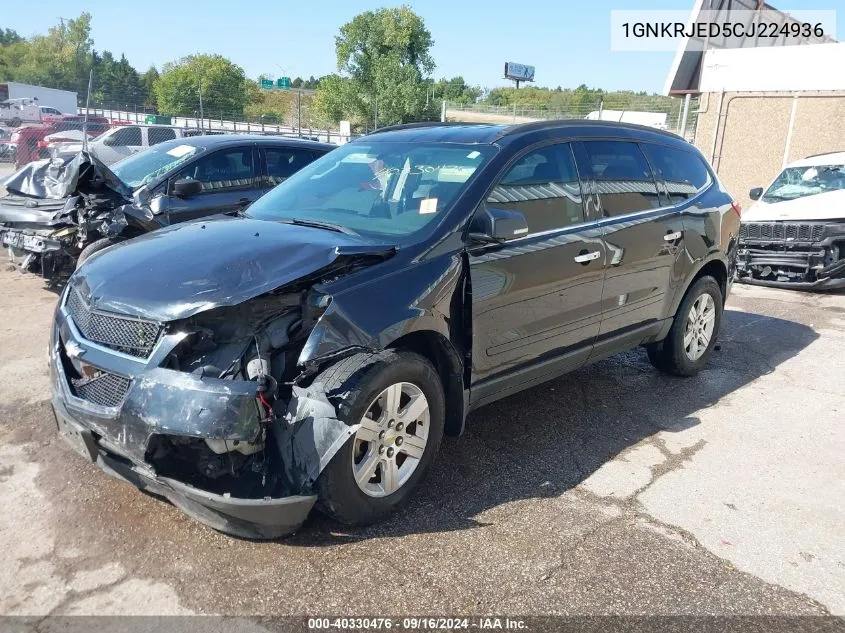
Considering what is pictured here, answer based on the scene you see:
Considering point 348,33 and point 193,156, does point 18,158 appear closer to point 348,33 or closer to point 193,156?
point 193,156

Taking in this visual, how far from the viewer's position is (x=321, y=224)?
12.3ft

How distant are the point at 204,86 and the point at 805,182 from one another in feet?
195

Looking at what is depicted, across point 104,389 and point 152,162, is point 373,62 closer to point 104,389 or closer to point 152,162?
point 152,162

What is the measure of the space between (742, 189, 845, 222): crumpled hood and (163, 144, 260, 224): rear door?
7.04m

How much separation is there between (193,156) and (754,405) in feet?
20.0

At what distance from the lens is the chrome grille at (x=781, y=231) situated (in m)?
9.14

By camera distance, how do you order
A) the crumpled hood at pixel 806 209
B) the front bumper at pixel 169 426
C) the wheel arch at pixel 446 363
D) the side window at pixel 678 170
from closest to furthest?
the front bumper at pixel 169 426 → the wheel arch at pixel 446 363 → the side window at pixel 678 170 → the crumpled hood at pixel 806 209

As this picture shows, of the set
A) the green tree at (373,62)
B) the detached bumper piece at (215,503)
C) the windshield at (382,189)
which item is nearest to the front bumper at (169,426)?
the detached bumper piece at (215,503)

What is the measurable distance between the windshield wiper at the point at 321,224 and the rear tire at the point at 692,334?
299cm

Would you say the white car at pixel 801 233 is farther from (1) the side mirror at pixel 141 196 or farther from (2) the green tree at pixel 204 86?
(2) the green tree at pixel 204 86

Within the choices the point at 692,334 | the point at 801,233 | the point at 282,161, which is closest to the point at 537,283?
the point at 692,334

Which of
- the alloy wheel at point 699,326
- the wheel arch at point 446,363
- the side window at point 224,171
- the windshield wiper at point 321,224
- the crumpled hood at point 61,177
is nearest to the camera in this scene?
the wheel arch at point 446,363

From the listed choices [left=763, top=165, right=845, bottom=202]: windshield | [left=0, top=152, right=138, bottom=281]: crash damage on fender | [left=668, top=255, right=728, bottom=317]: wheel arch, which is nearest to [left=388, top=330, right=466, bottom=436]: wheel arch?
[left=668, top=255, right=728, bottom=317]: wheel arch

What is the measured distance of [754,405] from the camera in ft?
16.9
